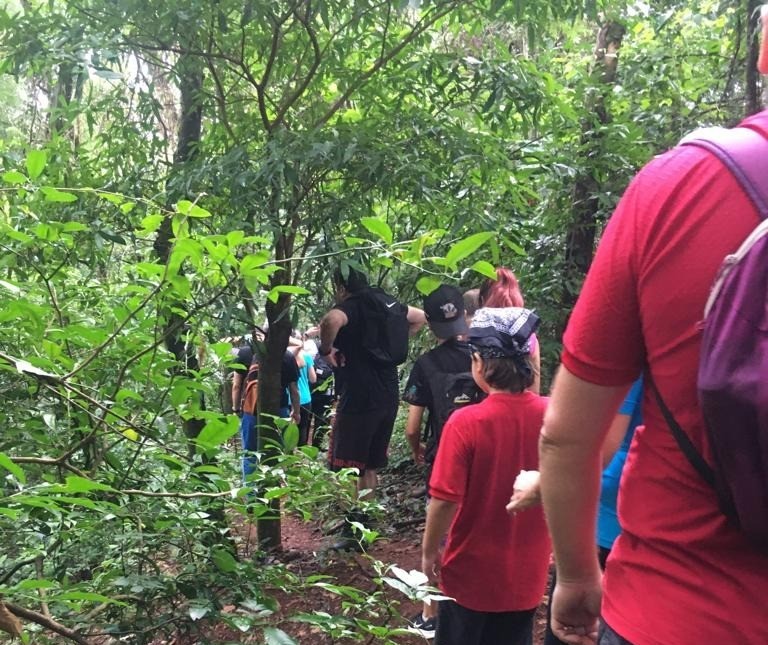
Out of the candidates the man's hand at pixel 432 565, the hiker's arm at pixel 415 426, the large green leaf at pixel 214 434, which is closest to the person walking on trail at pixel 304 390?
the hiker's arm at pixel 415 426

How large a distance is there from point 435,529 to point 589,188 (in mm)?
3284

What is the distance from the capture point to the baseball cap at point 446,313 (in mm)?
3953

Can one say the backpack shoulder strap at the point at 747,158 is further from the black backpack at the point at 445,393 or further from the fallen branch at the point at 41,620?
the black backpack at the point at 445,393

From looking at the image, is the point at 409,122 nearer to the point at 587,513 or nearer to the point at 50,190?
the point at 50,190

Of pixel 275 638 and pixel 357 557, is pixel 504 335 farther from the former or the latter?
pixel 357 557

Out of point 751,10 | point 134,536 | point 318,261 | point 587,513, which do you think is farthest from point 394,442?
point 587,513

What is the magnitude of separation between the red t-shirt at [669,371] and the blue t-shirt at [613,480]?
95 cm

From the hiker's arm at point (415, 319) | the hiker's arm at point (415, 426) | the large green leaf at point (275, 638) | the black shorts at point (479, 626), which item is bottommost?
the black shorts at point (479, 626)

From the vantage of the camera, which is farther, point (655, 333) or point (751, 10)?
point (751, 10)

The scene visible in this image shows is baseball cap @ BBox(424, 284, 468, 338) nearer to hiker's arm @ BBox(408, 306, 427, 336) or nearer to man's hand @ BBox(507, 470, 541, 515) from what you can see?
hiker's arm @ BBox(408, 306, 427, 336)

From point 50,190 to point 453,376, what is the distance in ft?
8.35

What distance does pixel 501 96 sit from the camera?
3215mm

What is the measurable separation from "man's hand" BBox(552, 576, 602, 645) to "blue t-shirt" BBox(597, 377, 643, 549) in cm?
71

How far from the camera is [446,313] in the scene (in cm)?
397
